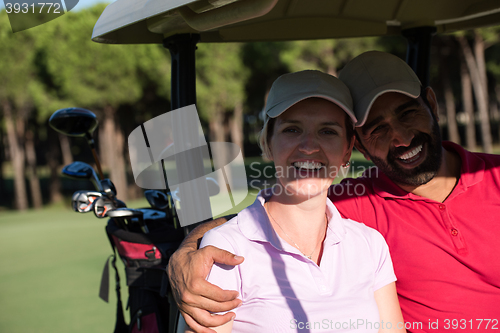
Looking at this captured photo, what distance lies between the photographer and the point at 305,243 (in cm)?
171

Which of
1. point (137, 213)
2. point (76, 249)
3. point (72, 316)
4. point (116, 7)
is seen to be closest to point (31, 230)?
point (76, 249)

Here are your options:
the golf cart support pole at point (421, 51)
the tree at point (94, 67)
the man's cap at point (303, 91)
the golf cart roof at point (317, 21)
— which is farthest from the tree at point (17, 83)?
the man's cap at point (303, 91)

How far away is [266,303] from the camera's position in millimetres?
1517

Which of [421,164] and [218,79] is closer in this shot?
[421,164]

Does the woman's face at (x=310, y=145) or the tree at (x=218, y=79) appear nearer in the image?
the woman's face at (x=310, y=145)

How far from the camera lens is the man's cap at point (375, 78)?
1853 millimetres

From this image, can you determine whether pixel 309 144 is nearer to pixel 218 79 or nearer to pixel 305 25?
pixel 305 25

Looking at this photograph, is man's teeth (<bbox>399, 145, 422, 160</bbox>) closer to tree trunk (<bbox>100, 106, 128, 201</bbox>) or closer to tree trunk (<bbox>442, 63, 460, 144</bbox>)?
tree trunk (<bbox>100, 106, 128, 201</bbox>)

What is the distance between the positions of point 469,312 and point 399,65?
1096 mm

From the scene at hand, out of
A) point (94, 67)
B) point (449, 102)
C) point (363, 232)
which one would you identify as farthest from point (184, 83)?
point (449, 102)

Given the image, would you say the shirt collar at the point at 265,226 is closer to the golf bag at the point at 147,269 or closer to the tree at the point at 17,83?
the golf bag at the point at 147,269

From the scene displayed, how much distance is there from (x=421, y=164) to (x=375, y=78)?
0.46 metres

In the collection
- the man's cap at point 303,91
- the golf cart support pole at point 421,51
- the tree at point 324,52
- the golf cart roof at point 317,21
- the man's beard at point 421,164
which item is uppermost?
the tree at point 324,52

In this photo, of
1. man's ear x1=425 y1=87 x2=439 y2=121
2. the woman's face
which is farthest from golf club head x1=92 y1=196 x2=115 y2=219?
man's ear x1=425 y1=87 x2=439 y2=121
